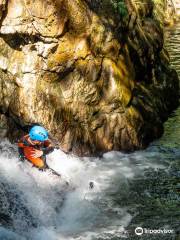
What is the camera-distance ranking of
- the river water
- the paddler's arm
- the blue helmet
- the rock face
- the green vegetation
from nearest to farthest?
1. the river water
2. the blue helmet
3. the paddler's arm
4. the rock face
5. the green vegetation

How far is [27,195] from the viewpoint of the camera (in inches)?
426

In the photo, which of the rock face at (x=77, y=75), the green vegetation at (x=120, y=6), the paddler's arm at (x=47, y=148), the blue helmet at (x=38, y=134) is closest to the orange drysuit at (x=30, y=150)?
the paddler's arm at (x=47, y=148)

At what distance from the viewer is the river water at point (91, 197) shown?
9922mm

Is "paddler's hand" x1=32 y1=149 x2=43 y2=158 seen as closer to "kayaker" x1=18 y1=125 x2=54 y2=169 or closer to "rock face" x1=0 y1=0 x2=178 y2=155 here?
"kayaker" x1=18 y1=125 x2=54 y2=169

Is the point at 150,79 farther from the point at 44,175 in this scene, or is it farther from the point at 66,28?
the point at 44,175

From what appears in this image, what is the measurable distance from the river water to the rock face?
2.36 ft

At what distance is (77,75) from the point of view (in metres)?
13.1

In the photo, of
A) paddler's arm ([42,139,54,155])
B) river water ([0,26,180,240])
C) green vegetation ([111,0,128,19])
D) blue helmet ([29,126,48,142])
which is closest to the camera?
river water ([0,26,180,240])

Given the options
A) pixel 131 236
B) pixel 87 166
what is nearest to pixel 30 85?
pixel 87 166

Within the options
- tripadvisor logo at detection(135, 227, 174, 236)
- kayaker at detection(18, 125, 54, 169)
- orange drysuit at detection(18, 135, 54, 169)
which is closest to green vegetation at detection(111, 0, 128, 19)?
kayaker at detection(18, 125, 54, 169)

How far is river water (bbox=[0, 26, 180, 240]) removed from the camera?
992cm

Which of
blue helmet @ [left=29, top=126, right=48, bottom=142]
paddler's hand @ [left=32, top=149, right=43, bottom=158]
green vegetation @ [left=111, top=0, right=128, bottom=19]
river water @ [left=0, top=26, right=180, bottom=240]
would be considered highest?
green vegetation @ [left=111, top=0, right=128, bottom=19]

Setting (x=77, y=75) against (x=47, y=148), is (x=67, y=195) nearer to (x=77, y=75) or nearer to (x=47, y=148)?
(x=47, y=148)

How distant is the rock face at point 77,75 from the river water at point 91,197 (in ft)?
2.36
